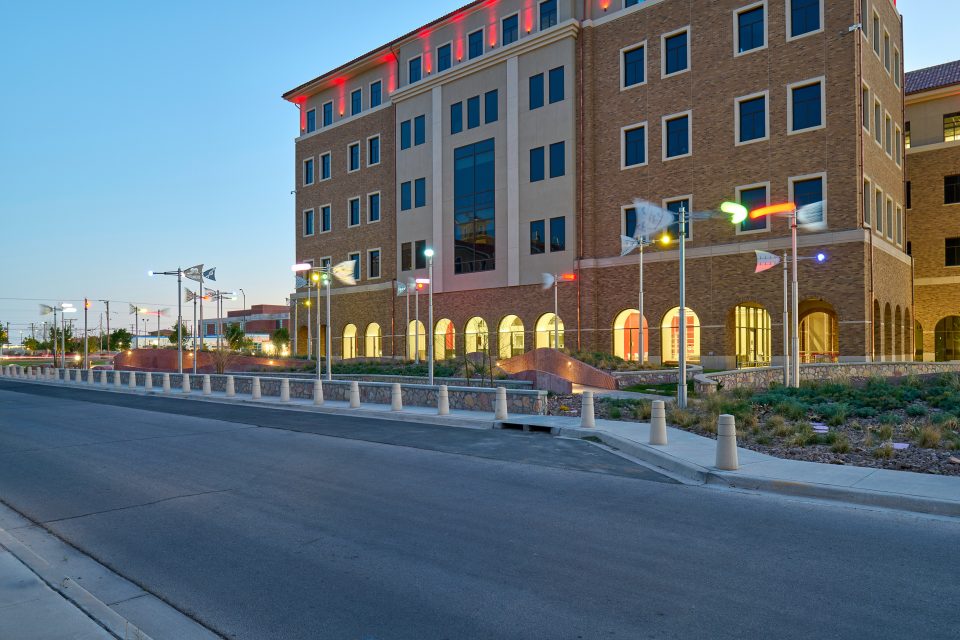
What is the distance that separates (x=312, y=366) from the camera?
3828 centimetres

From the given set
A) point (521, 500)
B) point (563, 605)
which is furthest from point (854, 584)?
point (521, 500)

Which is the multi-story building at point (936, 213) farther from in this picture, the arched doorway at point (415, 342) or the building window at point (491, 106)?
the arched doorway at point (415, 342)

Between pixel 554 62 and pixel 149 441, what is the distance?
31585 millimetres

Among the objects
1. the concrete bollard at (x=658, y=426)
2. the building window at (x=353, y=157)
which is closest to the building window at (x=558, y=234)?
the building window at (x=353, y=157)

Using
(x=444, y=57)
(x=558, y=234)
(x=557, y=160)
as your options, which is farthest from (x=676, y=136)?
(x=444, y=57)

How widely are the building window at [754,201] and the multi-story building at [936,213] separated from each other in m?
15.9

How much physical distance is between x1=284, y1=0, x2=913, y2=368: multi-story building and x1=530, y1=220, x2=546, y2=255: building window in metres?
0.12

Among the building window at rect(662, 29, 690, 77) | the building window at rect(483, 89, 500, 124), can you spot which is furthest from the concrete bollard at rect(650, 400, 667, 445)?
the building window at rect(483, 89, 500, 124)

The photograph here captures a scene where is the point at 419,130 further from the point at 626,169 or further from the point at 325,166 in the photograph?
the point at 626,169

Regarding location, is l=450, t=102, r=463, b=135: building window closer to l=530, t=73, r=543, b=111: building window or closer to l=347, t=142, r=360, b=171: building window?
l=530, t=73, r=543, b=111: building window

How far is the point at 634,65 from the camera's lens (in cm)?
3544

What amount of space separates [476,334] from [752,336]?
1622 cm

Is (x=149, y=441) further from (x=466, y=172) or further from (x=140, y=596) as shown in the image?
(x=466, y=172)

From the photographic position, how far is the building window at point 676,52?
110 ft
